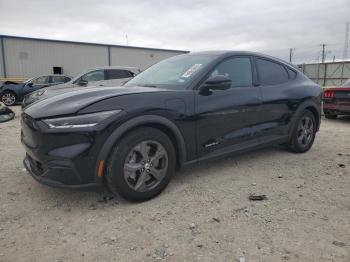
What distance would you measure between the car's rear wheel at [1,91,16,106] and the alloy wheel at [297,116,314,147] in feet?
42.8

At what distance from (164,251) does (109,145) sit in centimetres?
102

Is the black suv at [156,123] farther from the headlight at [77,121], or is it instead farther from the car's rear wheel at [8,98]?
the car's rear wheel at [8,98]

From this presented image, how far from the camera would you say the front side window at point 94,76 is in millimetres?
10164

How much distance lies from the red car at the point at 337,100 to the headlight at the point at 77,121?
760 cm

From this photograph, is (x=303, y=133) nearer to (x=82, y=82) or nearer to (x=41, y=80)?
(x=82, y=82)

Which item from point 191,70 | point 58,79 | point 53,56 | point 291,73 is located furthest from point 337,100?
point 53,56

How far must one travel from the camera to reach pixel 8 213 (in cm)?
294

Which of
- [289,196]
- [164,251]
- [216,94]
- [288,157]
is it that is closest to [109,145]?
[164,251]

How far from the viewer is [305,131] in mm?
4980

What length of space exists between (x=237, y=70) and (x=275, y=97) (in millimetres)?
A: 755

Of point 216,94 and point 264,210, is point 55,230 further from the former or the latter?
point 216,94

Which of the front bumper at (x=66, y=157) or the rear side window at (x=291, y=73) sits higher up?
the rear side window at (x=291, y=73)

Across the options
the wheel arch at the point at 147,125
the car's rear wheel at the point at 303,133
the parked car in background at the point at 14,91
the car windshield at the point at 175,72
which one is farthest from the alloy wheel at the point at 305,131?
the parked car in background at the point at 14,91

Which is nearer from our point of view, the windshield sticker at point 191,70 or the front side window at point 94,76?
the windshield sticker at point 191,70
